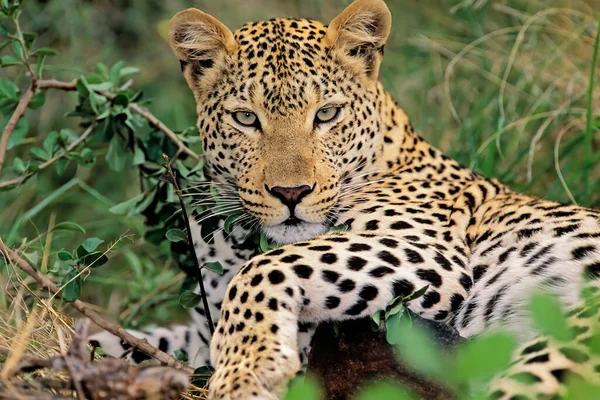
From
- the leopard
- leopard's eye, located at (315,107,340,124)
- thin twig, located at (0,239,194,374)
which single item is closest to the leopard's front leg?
the leopard

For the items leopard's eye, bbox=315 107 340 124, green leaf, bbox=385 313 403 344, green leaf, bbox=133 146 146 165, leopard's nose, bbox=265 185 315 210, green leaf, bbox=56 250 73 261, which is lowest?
green leaf, bbox=56 250 73 261

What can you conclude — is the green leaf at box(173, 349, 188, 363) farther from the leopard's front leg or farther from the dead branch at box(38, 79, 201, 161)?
the leopard's front leg

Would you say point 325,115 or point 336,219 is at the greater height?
point 325,115

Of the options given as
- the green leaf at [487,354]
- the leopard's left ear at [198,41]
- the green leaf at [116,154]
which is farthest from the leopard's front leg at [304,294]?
the green leaf at [116,154]

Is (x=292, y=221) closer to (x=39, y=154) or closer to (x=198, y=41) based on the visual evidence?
(x=198, y=41)

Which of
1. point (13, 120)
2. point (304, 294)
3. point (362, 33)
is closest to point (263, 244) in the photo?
point (304, 294)

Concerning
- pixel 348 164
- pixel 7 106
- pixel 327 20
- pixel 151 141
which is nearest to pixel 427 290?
pixel 348 164

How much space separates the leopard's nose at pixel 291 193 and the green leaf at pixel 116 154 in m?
1.47

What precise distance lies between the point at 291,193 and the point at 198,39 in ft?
3.51

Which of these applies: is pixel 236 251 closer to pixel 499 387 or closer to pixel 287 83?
pixel 287 83

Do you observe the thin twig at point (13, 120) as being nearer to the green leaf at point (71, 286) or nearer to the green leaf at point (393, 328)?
the green leaf at point (71, 286)

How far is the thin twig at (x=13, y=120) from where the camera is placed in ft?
16.9

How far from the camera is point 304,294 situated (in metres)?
3.96

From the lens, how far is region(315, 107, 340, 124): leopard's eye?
479 centimetres
